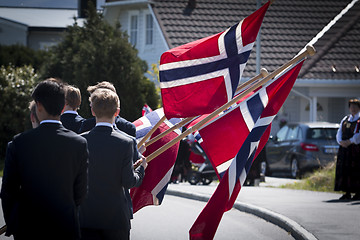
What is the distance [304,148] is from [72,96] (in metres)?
14.7

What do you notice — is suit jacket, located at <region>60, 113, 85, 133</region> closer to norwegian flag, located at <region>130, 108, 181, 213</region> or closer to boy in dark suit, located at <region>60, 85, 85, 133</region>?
boy in dark suit, located at <region>60, 85, 85, 133</region>

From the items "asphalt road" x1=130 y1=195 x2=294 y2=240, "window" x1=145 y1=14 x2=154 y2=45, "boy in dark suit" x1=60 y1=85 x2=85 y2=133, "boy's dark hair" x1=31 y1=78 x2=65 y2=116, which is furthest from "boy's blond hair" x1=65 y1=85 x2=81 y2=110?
"window" x1=145 y1=14 x2=154 y2=45

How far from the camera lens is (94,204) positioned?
5840 mm

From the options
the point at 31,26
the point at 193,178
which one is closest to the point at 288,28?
the point at 193,178

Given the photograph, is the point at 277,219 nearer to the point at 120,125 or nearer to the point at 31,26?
the point at 120,125

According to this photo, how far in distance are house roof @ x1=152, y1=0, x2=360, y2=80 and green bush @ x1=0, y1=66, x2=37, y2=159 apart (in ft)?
20.4

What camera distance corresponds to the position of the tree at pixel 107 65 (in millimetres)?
24156

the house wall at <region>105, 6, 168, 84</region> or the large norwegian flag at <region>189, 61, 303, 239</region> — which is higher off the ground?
the house wall at <region>105, 6, 168, 84</region>

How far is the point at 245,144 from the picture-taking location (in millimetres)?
7426

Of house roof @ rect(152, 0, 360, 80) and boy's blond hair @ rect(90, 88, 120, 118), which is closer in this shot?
boy's blond hair @ rect(90, 88, 120, 118)

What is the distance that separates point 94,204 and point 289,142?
1711 centimetres

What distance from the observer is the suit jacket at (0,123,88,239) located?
5215 mm

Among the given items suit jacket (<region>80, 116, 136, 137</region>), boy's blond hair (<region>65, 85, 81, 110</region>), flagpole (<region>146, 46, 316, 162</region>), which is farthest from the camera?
boy's blond hair (<region>65, 85, 81, 110</region>)

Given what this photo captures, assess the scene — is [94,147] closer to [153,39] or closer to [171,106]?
[171,106]
